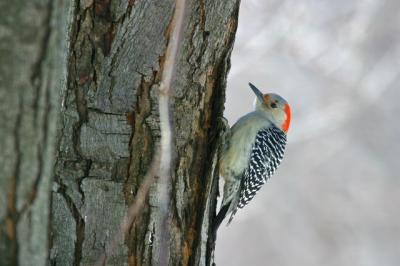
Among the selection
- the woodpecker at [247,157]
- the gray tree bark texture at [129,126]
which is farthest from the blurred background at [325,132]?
the gray tree bark texture at [129,126]

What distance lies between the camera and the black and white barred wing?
220 inches

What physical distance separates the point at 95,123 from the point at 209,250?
96 centimetres

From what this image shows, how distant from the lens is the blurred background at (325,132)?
26.9ft

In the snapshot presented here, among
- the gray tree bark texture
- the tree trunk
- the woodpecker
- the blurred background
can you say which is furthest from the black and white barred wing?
the tree trunk

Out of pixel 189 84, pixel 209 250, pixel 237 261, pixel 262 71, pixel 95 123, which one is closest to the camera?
pixel 95 123

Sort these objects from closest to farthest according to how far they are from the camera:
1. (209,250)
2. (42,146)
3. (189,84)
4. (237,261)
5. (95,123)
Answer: (42,146), (95,123), (189,84), (209,250), (237,261)

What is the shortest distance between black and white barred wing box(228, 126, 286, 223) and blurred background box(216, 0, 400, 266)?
188 cm

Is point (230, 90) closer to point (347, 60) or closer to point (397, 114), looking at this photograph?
point (347, 60)

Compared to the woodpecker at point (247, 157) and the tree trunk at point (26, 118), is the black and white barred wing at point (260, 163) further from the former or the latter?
the tree trunk at point (26, 118)

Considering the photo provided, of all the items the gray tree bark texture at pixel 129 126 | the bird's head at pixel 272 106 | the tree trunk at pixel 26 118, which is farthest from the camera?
the bird's head at pixel 272 106

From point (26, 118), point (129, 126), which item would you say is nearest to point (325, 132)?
point (129, 126)

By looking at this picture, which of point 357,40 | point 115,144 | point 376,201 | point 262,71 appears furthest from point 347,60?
point 115,144

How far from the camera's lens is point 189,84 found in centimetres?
365

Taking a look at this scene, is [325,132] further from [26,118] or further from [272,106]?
[26,118]
